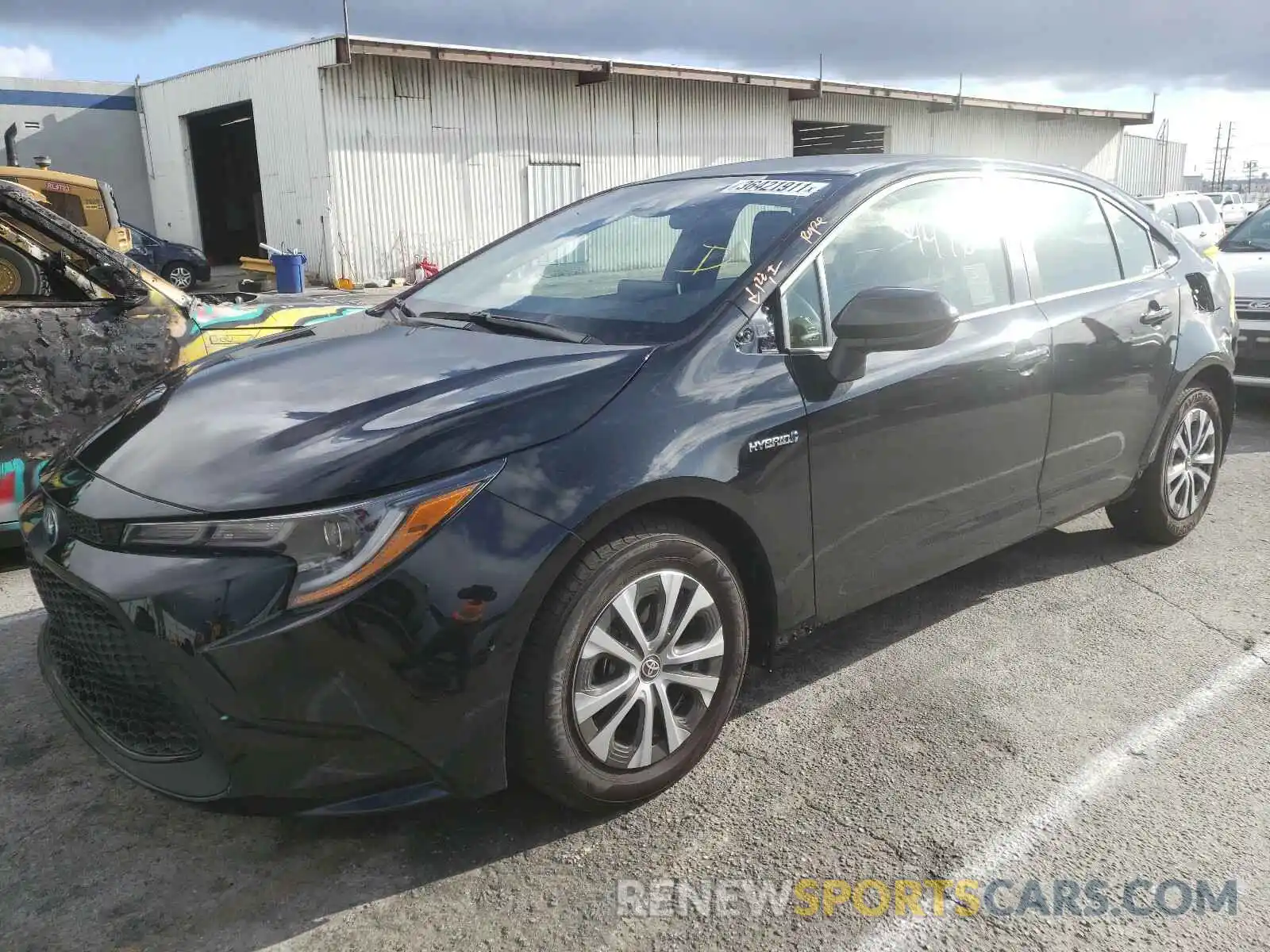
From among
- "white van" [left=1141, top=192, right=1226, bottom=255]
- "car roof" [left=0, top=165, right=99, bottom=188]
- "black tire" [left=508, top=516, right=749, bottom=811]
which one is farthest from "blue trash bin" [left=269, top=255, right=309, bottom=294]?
"black tire" [left=508, top=516, right=749, bottom=811]

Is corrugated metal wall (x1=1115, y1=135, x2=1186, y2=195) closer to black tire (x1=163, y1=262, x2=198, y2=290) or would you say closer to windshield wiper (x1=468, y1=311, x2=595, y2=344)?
black tire (x1=163, y1=262, x2=198, y2=290)

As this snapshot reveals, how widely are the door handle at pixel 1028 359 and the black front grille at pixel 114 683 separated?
2.66 meters

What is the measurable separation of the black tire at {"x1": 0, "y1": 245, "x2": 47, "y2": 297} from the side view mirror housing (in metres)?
3.43

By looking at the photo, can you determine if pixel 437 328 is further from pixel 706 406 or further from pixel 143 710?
pixel 143 710

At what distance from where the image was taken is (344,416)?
2.33m

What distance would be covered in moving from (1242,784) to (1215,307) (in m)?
2.54

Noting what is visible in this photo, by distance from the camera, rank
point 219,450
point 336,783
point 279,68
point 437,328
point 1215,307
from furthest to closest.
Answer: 1. point 279,68
2. point 1215,307
3. point 437,328
4. point 219,450
5. point 336,783

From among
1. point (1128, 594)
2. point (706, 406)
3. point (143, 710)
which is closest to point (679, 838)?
point (706, 406)

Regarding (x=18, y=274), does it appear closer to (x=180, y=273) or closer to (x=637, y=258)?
(x=637, y=258)

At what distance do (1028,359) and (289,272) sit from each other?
55.5 ft

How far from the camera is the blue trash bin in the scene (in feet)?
59.1

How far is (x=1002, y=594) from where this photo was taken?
3992 millimetres

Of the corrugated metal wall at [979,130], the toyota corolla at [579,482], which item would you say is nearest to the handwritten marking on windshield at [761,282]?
the toyota corolla at [579,482]

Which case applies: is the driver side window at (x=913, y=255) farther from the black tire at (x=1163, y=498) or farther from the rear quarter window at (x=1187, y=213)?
the rear quarter window at (x=1187, y=213)
